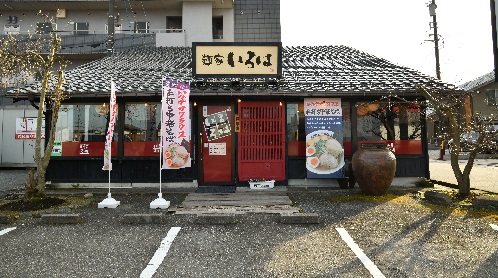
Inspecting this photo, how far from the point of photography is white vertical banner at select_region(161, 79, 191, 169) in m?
7.58

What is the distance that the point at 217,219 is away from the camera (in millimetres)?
6176

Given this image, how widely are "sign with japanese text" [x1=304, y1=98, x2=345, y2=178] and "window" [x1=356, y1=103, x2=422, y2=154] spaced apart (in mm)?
750

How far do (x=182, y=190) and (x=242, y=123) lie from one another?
255 centimetres

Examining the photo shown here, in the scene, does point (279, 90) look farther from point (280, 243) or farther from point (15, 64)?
point (15, 64)

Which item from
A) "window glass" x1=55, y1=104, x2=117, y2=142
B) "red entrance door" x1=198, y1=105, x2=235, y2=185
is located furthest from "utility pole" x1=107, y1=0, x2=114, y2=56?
"red entrance door" x1=198, y1=105, x2=235, y2=185

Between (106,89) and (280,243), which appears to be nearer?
(280,243)

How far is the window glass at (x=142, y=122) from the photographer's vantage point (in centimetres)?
993

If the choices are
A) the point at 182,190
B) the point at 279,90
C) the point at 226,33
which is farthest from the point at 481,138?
the point at 226,33

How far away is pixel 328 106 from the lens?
384 inches

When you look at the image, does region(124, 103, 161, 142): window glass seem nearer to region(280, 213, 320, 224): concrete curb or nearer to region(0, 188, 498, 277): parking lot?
region(0, 188, 498, 277): parking lot

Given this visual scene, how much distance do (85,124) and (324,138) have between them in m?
7.01

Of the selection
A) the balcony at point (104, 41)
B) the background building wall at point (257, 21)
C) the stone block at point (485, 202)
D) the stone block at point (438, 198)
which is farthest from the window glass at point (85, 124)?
the background building wall at point (257, 21)

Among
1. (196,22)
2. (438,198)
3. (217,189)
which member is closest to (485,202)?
(438,198)

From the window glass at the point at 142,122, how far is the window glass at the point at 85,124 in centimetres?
68
